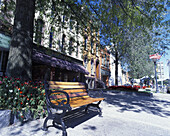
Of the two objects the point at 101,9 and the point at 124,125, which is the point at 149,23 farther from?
the point at 124,125

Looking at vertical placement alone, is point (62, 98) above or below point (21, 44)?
below

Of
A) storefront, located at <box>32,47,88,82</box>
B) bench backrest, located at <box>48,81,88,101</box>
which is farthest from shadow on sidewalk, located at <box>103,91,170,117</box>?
storefront, located at <box>32,47,88,82</box>

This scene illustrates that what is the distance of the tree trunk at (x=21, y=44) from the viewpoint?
12.1 ft

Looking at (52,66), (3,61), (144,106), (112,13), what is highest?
(112,13)

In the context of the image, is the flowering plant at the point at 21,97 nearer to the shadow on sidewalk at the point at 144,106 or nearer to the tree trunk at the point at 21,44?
the tree trunk at the point at 21,44

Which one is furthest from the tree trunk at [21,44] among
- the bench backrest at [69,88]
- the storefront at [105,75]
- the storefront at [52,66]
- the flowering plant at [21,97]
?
the storefront at [105,75]

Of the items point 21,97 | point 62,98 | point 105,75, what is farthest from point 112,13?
point 105,75

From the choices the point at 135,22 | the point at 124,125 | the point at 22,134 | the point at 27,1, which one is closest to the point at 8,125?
the point at 22,134

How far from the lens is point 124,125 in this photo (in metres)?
3.26

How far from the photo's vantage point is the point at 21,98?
120 inches

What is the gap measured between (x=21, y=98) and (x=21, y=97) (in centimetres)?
8

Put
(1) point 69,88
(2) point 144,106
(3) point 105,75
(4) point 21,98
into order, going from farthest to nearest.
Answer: (3) point 105,75
(2) point 144,106
(1) point 69,88
(4) point 21,98

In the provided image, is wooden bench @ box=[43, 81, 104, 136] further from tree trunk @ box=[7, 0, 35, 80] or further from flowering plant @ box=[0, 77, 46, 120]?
tree trunk @ box=[7, 0, 35, 80]

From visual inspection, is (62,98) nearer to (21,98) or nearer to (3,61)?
(21,98)
